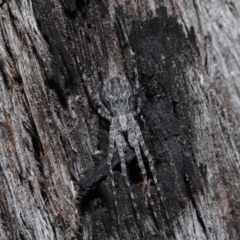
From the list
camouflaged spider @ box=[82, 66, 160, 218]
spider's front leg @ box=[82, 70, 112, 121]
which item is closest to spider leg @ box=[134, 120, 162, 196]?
camouflaged spider @ box=[82, 66, 160, 218]

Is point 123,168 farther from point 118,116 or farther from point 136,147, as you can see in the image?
point 118,116

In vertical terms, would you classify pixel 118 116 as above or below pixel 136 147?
above

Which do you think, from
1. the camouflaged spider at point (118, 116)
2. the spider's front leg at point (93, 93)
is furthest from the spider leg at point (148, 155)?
→ the spider's front leg at point (93, 93)

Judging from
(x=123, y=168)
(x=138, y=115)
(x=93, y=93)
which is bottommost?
(x=123, y=168)

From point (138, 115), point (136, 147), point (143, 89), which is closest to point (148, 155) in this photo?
point (136, 147)

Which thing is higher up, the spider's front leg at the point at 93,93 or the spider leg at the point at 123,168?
the spider's front leg at the point at 93,93

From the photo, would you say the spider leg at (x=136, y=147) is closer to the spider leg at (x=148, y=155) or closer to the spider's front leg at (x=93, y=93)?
the spider leg at (x=148, y=155)

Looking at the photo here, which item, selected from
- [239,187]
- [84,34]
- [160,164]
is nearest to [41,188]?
[160,164]

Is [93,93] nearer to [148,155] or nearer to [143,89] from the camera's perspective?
[143,89]
